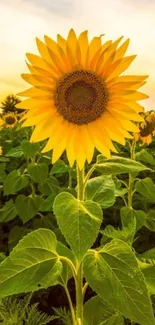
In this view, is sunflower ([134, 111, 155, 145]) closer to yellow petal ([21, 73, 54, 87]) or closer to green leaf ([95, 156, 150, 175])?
green leaf ([95, 156, 150, 175])

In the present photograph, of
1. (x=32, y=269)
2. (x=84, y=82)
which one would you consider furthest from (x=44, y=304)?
(x=84, y=82)

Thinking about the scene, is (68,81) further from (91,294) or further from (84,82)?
(91,294)

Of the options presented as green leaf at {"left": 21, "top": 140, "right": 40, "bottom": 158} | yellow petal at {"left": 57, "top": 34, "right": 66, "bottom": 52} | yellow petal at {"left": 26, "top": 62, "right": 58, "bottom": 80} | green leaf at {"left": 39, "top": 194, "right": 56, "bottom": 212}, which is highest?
yellow petal at {"left": 57, "top": 34, "right": 66, "bottom": 52}

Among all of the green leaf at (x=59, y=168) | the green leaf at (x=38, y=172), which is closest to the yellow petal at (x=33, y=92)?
the green leaf at (x=59, y=168)

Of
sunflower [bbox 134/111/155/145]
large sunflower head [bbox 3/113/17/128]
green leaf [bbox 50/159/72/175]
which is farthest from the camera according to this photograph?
large sunflower head [bbox 3/113/17/128]

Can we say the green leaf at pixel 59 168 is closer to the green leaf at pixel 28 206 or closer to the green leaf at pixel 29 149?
the green leaf at pixel 29 149

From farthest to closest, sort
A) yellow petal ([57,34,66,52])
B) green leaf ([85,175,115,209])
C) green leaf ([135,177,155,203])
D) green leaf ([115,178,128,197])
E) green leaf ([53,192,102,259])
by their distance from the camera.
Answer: green leaf ([135,177,155,203])
green leaf ([115,178,128,197])
green leaf ([85,175,115,209])
yellow petal ([57,34,66,52])
green leaf ([53,192,102,259])

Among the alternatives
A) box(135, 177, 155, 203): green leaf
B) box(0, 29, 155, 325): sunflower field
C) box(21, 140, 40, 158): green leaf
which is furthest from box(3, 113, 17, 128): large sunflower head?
box(0, 29, 155, 325): sunflower field
